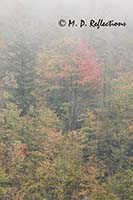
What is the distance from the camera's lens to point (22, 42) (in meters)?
71.6

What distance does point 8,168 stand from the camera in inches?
1982

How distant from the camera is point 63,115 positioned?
6375 centimetres

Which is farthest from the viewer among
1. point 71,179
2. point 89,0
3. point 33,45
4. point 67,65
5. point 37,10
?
point 89,0

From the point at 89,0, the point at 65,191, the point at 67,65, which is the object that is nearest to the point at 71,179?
the point at 65,191

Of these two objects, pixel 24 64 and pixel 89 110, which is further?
pixel 24 64

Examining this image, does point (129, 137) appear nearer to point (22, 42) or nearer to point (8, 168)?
point (8, 168)

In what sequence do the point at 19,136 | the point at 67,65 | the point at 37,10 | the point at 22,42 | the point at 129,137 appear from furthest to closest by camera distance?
the point at 37,10 → the point at 22,42 → the point at 67,65 → the point at 129,137 → the point at 19,136

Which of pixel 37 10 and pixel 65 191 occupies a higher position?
pixel 37 10

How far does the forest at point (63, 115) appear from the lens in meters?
48.0

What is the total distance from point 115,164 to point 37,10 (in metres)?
44.0

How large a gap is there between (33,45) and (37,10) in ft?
59.1

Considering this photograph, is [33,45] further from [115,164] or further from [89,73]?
[115,164]

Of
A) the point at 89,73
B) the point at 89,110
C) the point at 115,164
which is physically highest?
the point at 89,73

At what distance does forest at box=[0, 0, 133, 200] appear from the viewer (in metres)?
48.0
